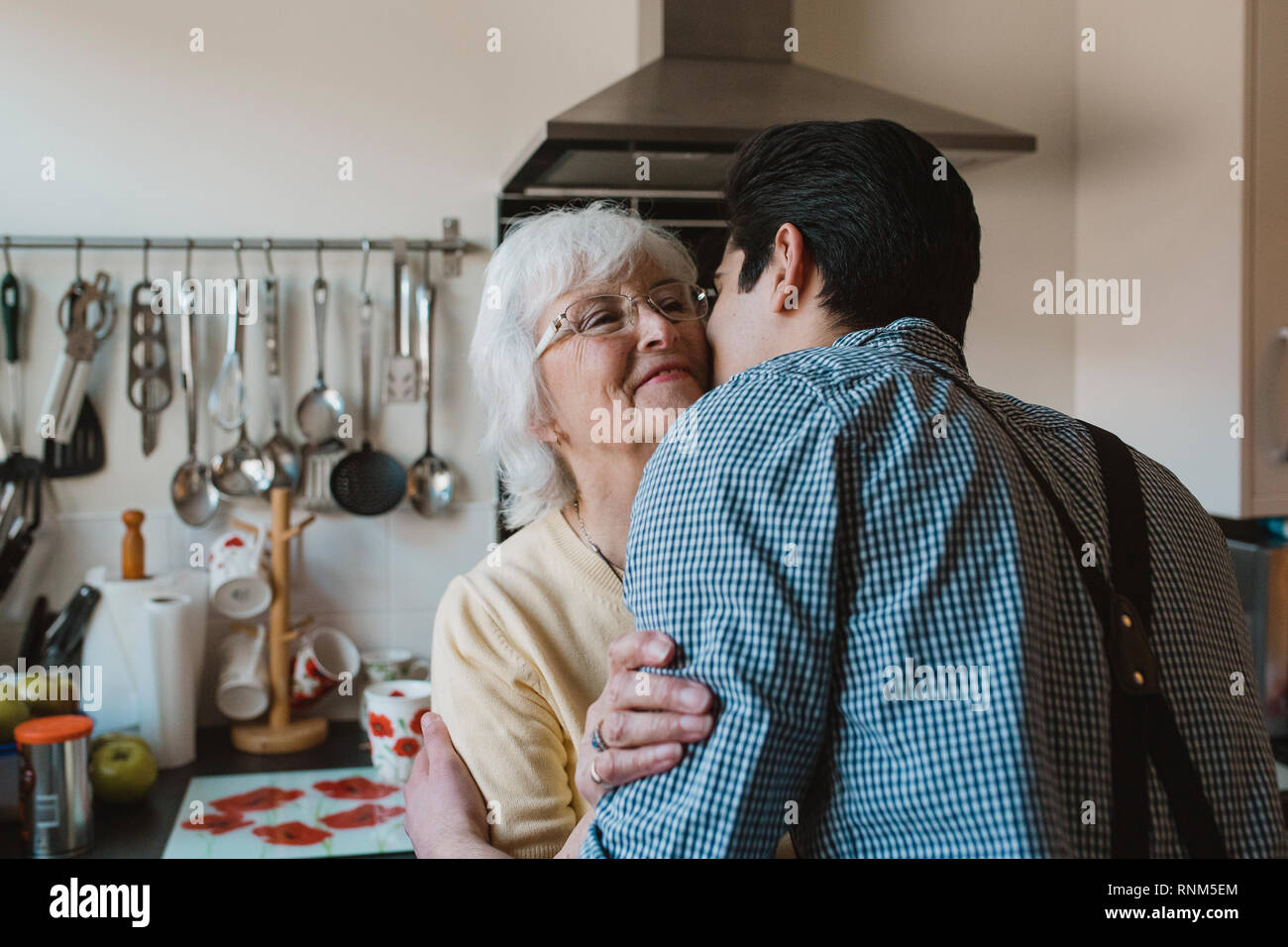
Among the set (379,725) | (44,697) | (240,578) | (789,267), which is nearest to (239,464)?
(240,578)

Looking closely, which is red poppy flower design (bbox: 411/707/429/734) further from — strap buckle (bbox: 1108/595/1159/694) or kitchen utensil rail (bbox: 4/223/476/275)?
strap buckle (bbox: 1108/595/1159/694)

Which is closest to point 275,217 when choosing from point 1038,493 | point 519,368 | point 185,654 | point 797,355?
point 185,654

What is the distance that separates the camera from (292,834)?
4.04 ft

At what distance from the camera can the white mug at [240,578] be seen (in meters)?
1.59

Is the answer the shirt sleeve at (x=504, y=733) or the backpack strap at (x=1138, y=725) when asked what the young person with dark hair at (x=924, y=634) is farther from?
the shirt sleeve at (x=504, y=733)

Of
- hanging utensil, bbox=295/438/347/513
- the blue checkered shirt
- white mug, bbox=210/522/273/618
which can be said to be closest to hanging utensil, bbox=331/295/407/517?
hanging utensil, bbox=295/438/347/513

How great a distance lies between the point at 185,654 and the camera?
1.53 meters

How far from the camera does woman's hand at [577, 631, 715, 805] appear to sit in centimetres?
52

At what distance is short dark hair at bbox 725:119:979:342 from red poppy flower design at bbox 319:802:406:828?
88cm

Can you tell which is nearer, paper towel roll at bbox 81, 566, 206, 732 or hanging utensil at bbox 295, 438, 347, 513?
paper towel roll at bbox 81, 566, 206, 732

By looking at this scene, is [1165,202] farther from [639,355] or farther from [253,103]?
[253,103]

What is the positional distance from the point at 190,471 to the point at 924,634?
1.40 m

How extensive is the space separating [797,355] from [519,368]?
0.44 meters

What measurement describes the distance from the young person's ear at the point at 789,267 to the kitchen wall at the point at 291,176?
42.6 inches
